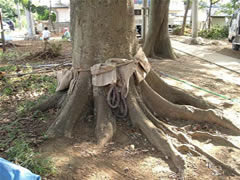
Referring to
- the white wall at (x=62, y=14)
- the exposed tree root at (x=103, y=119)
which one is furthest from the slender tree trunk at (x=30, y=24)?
the white wall at (x=62, y=14)

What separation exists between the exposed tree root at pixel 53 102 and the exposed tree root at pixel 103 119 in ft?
2.37

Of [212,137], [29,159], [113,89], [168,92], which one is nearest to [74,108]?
A: [113,89]

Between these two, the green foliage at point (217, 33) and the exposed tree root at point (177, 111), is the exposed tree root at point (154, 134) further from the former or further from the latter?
the green foliage at point (217, 33)

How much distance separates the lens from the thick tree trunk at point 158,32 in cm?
1037

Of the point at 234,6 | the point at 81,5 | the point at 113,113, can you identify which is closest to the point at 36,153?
the point at 113,113

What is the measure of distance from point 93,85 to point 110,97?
1.01 feet

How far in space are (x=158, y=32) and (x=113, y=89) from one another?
25.0 feet

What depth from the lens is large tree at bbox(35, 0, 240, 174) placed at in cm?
353

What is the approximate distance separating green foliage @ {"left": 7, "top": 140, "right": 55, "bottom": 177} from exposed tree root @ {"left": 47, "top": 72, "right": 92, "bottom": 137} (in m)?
0.46

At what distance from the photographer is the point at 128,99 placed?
3.80 metres

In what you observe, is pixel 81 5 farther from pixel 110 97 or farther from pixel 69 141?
pixel 69 141

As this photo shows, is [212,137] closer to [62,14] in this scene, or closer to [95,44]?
[95,44]

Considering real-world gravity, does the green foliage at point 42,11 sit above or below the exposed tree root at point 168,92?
above

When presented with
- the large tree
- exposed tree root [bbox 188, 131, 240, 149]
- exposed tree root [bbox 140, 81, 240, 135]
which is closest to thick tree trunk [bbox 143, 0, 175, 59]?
the large tree
